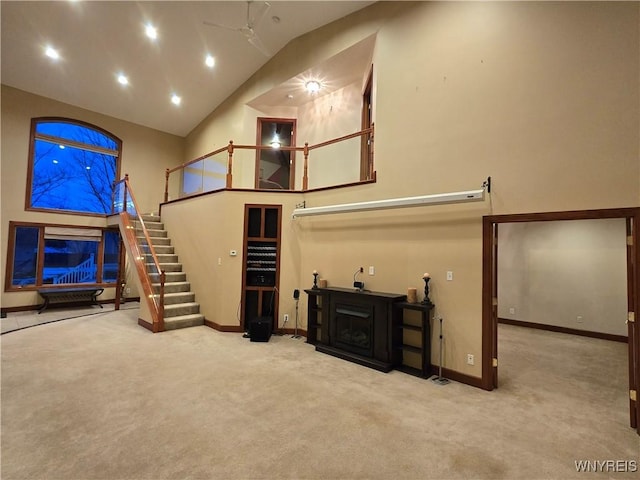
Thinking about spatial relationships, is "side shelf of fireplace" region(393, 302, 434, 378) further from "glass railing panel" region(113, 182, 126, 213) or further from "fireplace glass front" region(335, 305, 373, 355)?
"glass railing panel" region(113, 182, 126, 213)

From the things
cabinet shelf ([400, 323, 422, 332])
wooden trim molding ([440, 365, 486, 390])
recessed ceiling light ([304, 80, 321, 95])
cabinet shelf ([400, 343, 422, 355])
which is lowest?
wooden trim molding ([440, 365, 486, 390])

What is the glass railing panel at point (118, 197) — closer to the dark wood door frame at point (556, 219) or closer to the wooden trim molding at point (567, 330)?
the dark wood door frame at point (556, 219)

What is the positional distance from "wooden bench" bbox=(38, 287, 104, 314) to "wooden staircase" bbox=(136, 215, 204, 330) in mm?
2274

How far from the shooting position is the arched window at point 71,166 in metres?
8.04

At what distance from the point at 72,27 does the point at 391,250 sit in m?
7.41

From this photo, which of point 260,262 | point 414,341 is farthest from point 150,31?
point 414,341

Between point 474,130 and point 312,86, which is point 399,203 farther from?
point 312,86

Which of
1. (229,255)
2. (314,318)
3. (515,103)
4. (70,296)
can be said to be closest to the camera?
(515,103)

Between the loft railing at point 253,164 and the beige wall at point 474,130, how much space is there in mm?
851

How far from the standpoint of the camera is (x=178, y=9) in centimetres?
595

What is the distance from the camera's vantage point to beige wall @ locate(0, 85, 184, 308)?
24.7 ft

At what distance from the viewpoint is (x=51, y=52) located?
6.70m

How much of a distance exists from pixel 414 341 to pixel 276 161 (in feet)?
17.5

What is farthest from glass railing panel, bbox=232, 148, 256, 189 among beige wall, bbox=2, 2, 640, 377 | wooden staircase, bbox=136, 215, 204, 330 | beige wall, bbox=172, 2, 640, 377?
beige wall, bbox=172, 2, 640, 377
